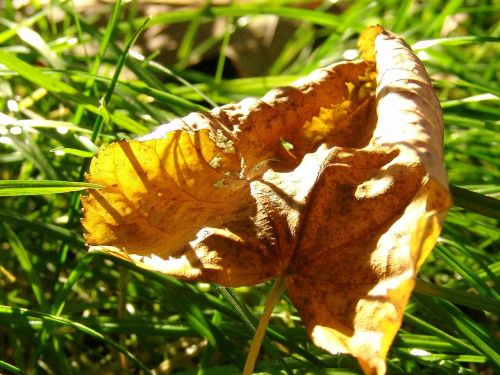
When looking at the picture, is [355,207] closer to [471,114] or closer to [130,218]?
[130,218]

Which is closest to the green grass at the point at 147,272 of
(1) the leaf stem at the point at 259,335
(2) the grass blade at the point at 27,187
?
(2) the grass blade at the point at 27,187

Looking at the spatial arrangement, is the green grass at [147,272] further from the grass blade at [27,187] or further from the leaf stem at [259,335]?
the leaf stem at [259,335]

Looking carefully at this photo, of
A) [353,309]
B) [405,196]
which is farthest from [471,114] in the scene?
[353,309]

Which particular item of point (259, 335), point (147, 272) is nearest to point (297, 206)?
point (259, 335)

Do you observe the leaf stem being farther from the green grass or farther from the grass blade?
the grass blade

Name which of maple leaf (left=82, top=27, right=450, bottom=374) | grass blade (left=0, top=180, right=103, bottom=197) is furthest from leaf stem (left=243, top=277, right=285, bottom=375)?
grass blade (left=0, top=180, right=103, bottom=197)

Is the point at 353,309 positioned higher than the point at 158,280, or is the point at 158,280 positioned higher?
the point at 353,309
